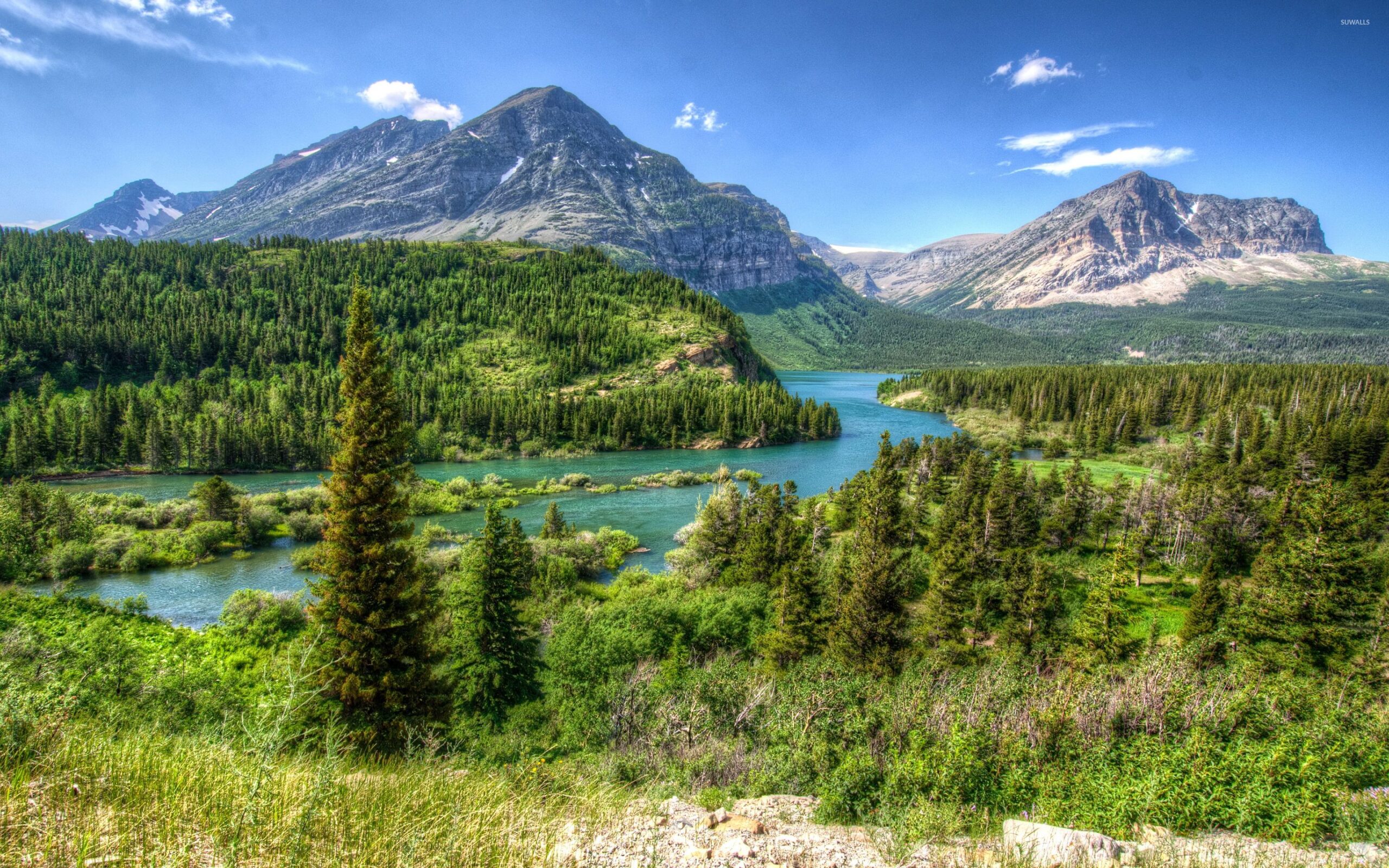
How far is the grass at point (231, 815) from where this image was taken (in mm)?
3592

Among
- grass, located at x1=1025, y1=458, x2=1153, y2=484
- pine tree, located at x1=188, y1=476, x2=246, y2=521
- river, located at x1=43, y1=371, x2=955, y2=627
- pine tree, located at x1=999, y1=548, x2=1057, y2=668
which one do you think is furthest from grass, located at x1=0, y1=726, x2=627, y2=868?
grass, located at x1=1025, y1=458, x2=1153, y2=484

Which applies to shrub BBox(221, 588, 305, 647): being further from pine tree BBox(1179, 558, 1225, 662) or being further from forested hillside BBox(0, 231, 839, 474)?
forested hillside BBox(0, 231, 839, 474)

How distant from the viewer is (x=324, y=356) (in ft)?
359

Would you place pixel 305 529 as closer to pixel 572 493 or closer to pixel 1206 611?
pixel 572 493

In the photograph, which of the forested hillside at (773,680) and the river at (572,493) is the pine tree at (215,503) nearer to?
the river at (572,493)

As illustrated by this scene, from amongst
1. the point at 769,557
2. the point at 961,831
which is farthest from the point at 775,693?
the point at 769,557

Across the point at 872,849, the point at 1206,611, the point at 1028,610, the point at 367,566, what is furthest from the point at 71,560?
the point at 1206,611

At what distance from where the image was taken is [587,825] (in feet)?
18.6

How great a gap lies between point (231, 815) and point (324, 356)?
126836 millimetres

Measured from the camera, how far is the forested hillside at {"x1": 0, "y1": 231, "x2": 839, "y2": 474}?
7231 cm

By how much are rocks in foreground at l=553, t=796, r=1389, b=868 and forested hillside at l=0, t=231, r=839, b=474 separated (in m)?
78.0

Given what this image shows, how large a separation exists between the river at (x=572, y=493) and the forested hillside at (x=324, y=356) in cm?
541

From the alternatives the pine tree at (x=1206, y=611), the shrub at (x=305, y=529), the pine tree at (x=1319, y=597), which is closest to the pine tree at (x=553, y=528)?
the shrub at (x=305, y=529)

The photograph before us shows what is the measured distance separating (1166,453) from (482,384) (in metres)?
109
